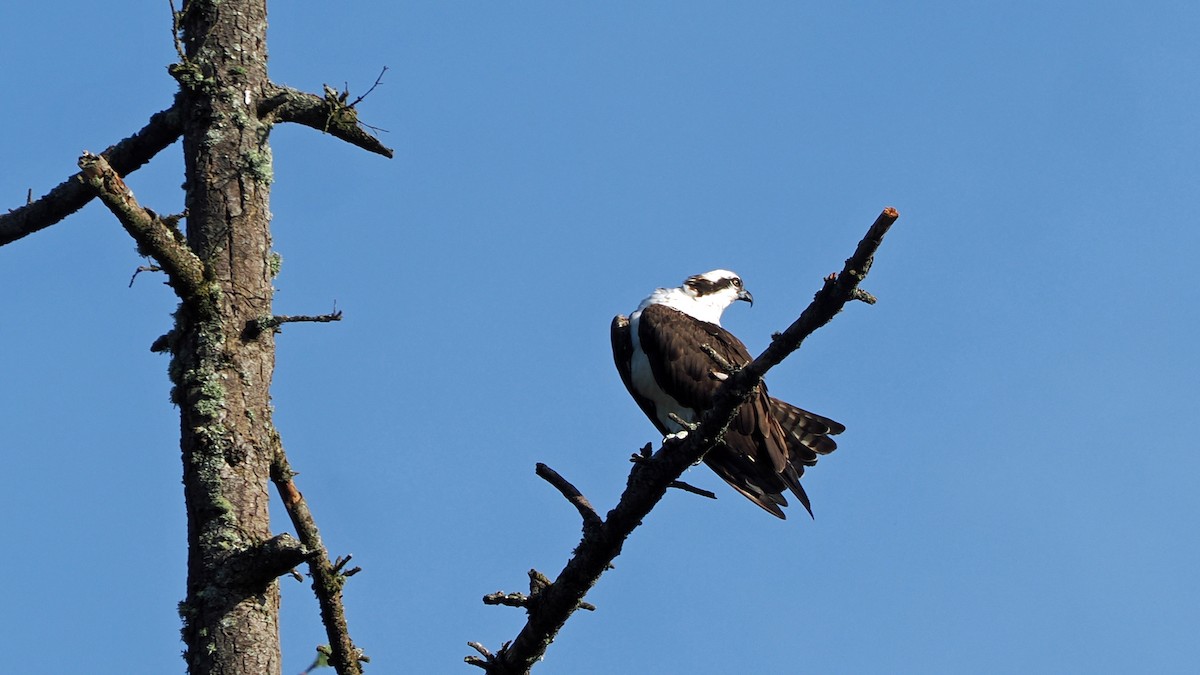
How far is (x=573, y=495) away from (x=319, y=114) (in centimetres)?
199

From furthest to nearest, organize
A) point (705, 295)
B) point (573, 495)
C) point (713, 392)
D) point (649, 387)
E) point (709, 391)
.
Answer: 1. point (705, 295)
2. point (649, 387)
3. point (709, 391)
4. point (713, 392)
5. point (573, 495)

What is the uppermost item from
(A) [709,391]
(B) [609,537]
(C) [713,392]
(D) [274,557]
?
(A) [709,391]

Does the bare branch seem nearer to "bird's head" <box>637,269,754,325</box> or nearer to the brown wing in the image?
the brown wing

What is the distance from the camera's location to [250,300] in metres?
4.97

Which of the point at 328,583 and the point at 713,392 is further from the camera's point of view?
the point at 713,392

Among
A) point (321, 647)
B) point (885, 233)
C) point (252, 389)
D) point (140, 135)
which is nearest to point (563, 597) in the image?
point (321, 647)

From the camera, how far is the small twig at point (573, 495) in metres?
4.94

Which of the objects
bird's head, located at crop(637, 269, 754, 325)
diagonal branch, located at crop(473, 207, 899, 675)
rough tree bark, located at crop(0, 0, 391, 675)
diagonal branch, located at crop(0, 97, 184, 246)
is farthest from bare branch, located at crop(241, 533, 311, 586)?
bird's head, located at crop(637, 269, 754, 325)

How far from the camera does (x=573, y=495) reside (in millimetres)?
5109

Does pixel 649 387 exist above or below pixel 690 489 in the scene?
above

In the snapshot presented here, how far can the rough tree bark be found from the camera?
446 cm

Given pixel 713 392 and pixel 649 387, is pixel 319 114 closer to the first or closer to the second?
pixel 713 392

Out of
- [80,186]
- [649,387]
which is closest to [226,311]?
[80,186]

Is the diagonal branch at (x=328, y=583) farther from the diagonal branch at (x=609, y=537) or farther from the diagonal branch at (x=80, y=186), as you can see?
the diagonal branch at (x=80, y=186)
